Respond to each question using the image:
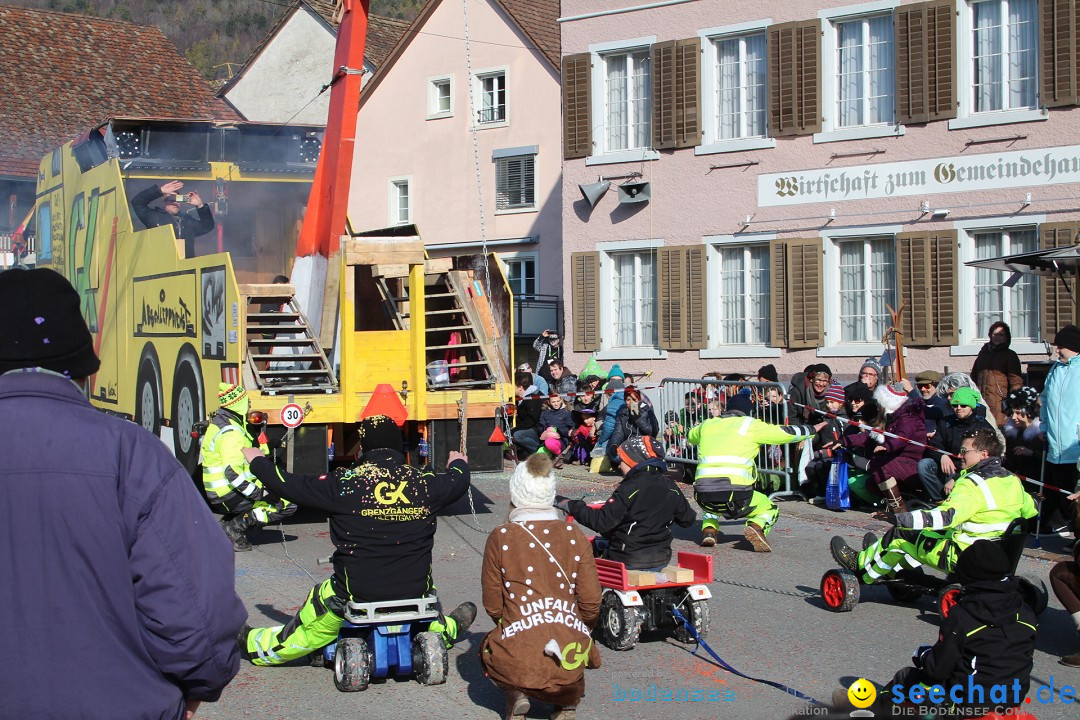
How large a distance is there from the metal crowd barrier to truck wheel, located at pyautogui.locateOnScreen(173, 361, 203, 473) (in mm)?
5115

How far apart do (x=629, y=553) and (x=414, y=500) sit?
5.42ft

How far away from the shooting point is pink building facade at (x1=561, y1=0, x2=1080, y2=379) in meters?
16.4

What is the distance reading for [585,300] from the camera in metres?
20.4

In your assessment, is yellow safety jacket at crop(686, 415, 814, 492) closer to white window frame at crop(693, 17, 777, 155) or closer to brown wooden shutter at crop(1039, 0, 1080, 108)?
brown wooden shutter at crop(1039, 0, 1080, 108)

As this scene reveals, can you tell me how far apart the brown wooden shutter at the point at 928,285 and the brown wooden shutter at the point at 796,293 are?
1.18 metres

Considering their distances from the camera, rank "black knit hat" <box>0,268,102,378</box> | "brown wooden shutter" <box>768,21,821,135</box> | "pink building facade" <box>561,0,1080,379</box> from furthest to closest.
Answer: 1. "brown wooden shutter" <box>768,21,821,135</box>
2. "pink building facade" <box>561,0,1080,379</box>
3. "black knit hat" <box>0,268,102,378</box>

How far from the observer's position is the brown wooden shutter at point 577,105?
2011 cm

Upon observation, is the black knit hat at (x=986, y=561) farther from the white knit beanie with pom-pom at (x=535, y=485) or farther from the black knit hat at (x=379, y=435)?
the black knit hat at (x=379, y=435)

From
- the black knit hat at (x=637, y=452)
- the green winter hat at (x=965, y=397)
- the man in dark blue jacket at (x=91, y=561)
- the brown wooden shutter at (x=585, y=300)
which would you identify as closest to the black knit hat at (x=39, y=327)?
the man in dark blue jacket at (x=91, y=561)

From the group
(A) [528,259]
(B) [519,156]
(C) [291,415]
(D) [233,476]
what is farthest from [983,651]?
(B) [519,156]

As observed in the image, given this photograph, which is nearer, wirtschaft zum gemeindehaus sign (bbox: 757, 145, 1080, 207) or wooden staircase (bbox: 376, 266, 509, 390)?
wooden staircase (bbox: 376, 266, 509, 390)

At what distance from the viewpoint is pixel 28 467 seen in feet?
9.14

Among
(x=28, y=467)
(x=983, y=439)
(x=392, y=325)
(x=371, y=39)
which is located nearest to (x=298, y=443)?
(x=392, y=325)

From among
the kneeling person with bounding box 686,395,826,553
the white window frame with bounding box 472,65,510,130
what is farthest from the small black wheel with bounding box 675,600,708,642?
the white window frame with bounding box 472,65,510,130
